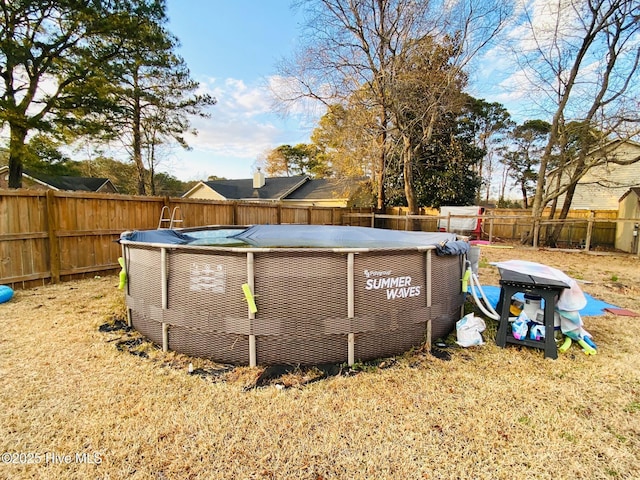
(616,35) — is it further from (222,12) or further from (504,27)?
(222,12)

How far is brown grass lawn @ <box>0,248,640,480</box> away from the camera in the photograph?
1571 mm

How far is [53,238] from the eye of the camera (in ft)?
17.3

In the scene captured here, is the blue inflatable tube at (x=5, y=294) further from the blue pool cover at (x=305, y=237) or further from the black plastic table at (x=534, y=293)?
the black plastic table at (x=534, y=293)

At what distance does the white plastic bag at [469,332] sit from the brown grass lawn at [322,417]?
10 cm

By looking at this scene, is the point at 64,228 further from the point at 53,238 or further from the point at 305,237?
the point at 305,237

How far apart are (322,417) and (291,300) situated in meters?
0.86

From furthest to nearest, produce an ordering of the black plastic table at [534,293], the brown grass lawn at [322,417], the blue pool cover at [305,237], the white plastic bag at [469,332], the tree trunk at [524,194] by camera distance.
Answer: the tree trunk at [524,194], the blue pool cover at [305,237], the white plastic bag at [469,332], the black plastic table at [534,293], the brown grass lawn at [322,417]

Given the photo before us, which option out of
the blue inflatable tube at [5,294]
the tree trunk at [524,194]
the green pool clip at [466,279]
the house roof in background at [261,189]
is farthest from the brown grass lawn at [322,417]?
the tree trunk at [524,194]

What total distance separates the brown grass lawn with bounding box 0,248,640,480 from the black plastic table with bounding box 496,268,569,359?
0.37 ft

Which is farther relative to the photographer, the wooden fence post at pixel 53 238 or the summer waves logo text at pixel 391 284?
the wooden fence post at pixel 53 238

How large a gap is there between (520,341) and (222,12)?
33.9ft

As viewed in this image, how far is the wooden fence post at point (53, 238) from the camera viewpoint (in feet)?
17.1

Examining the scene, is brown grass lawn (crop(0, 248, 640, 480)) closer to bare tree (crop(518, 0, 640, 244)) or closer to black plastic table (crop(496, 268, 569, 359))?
black plastic table (crop(496, 268, 569, 359))

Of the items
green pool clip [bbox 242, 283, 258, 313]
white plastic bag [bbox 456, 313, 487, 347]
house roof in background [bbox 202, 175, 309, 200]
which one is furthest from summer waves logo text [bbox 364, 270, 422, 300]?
house roof in background [bbox 202, 175, 309, 200]
